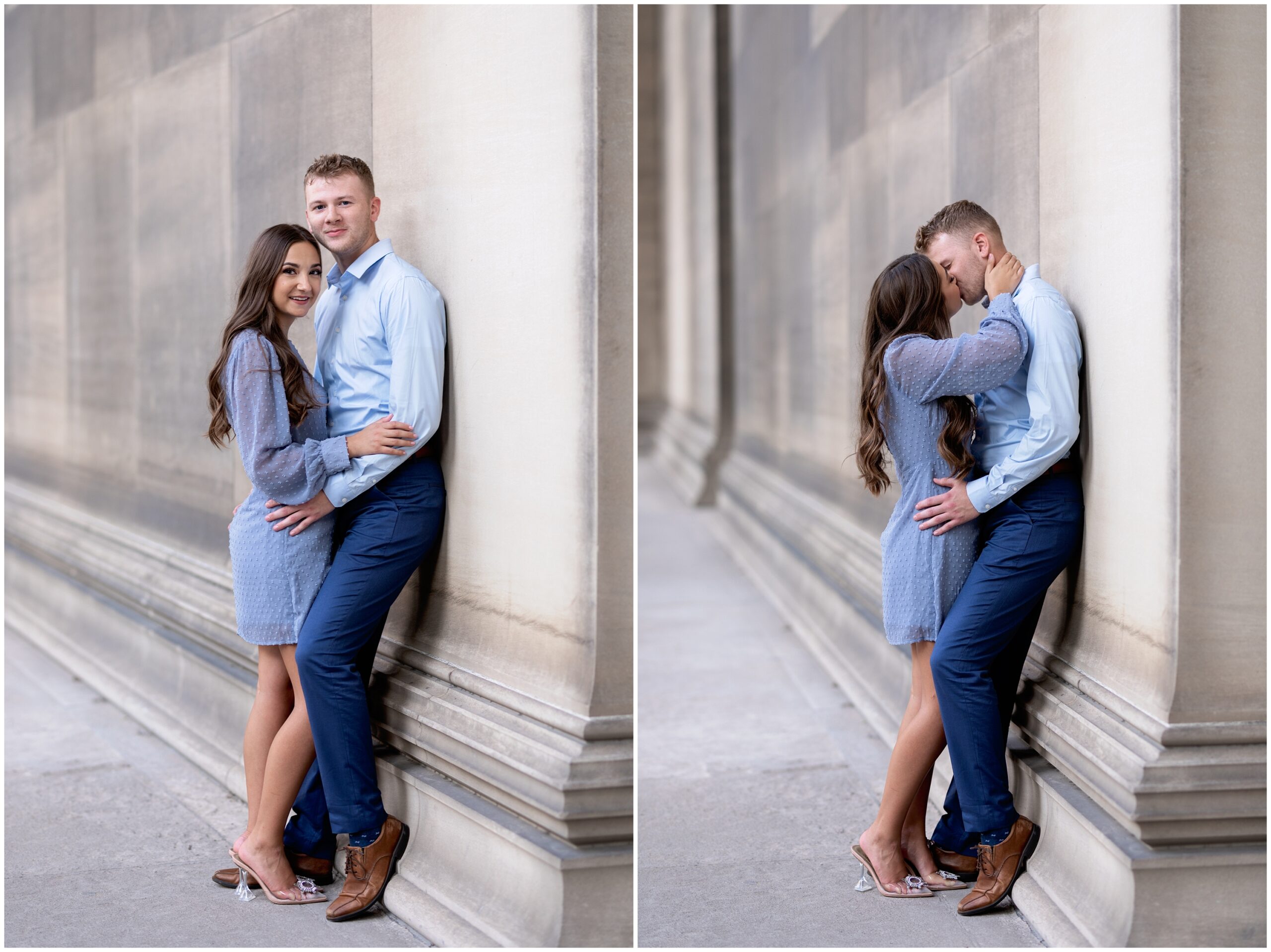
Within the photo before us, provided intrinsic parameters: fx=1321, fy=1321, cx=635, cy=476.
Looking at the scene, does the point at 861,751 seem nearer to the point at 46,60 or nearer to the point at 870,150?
the point at 870,150

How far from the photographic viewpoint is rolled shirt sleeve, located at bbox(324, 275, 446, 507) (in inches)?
160

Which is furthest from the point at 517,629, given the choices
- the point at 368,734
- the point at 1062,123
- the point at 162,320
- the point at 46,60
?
the point at 46,60

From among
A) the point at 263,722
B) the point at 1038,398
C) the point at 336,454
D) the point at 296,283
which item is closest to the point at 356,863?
the point at 263,722

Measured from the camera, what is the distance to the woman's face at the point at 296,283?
4320mm

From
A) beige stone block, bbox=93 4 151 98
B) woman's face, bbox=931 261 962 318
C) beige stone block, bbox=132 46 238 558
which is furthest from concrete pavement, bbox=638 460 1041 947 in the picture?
beige stone block, bbox=93 4 151 98

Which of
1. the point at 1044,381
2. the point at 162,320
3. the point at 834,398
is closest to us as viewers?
the point at 1044,381

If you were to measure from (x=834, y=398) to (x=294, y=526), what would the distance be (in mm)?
4965

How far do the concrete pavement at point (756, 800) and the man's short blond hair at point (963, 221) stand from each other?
214 cm

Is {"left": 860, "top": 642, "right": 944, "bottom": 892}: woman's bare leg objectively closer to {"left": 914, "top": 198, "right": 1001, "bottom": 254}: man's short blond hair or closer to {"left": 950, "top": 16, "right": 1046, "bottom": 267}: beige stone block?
{"left": 914, "top": 198, "right": 1001, "bottom": 254}: man's short blond hair

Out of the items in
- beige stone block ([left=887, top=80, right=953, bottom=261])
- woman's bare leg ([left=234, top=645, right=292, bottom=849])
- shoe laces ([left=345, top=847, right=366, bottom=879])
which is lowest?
shoe laces ([left=345, top=847, right=366, bottom=879])

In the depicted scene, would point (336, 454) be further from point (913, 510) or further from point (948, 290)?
point (948, 290)

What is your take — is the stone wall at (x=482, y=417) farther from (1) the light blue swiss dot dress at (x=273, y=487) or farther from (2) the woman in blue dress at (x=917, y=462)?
(2) the woman in blue dress at (x=917, y=462)

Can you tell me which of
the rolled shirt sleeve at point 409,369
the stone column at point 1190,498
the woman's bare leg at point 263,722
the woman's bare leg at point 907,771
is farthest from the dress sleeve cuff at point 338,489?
the stone column at point 1190,498

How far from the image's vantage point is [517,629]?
160 inches
